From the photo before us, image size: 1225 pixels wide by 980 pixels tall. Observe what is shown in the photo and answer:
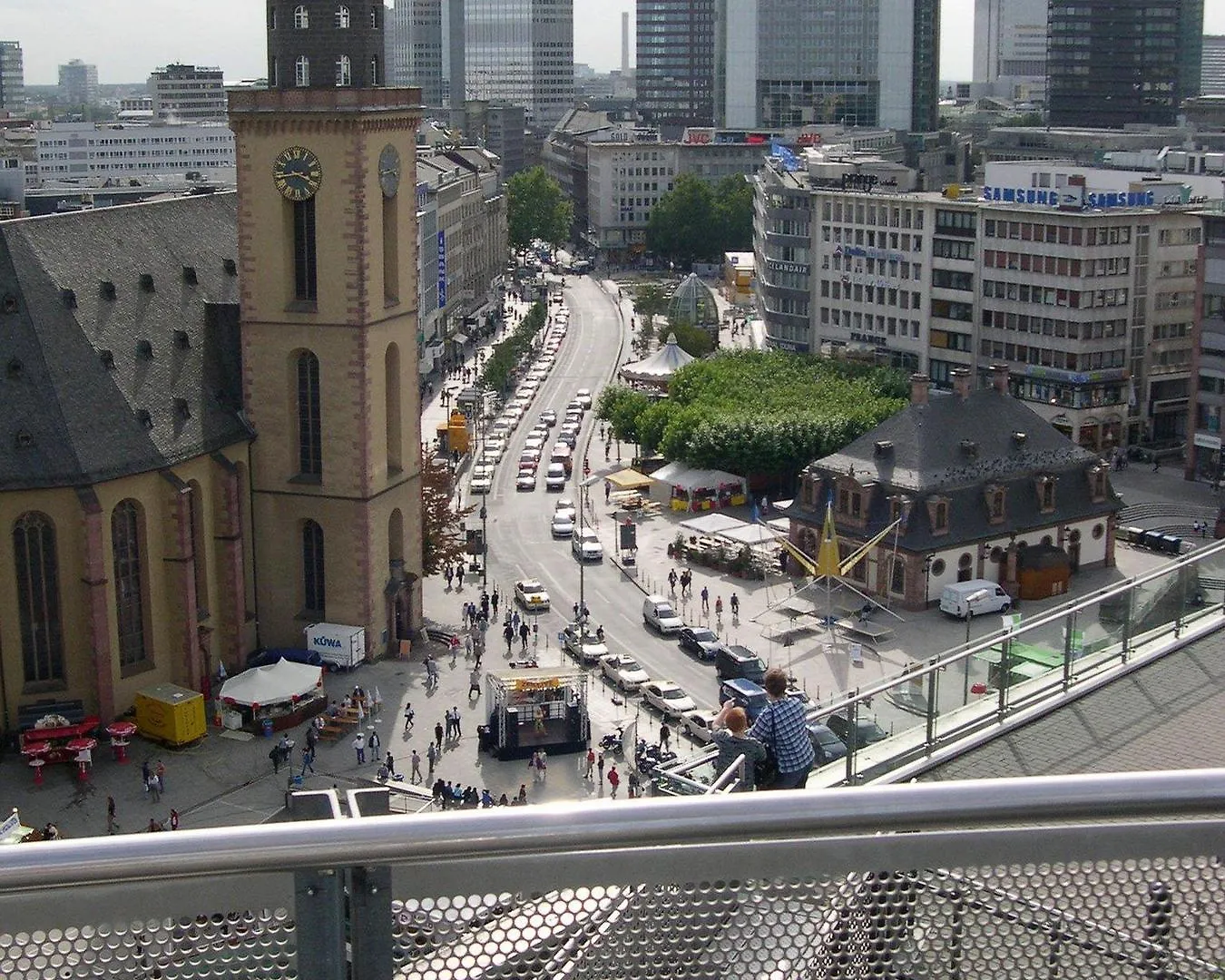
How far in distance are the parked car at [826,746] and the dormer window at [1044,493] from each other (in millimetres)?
64690

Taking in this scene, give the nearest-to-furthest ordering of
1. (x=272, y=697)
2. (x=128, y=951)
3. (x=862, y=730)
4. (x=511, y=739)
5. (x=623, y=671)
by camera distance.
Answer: (x=128, y=951)
(x=862, y=730)
(x=511, y=739)
(x=272, y=697)
(x=623, y=671)

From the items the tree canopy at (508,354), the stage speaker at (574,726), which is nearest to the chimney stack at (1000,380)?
the stage speaker at (574,726)

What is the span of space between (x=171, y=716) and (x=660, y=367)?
234 feet

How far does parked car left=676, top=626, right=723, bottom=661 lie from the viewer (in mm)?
69938

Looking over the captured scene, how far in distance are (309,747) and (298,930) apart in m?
50.1

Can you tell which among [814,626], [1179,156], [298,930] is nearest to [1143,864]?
[298,930]

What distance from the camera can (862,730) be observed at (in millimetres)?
17578

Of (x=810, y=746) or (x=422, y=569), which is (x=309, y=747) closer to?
(x=422, y=569)

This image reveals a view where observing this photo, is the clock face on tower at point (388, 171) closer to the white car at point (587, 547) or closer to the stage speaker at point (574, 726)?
the stage speaker at point (574, 726)

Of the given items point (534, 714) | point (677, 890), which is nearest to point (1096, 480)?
point (534, 714)

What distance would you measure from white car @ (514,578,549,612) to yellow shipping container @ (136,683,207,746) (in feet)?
70.1

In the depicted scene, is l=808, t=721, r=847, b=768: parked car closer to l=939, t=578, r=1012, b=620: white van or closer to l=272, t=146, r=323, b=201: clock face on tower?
l=272, t=146, r=323, b=201: clock face on tower

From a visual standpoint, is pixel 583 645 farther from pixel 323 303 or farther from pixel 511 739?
pixel 323 303

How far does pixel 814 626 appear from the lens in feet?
247
